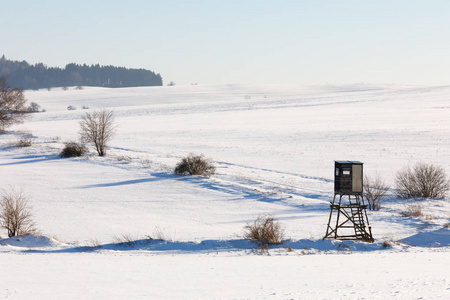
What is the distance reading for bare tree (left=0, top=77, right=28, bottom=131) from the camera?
191ft

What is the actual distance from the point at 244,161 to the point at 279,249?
21.6 m

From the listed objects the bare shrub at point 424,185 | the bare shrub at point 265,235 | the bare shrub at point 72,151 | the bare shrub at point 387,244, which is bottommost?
the bare shrub at point 387,244

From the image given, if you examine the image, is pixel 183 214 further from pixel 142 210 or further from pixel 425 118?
pixel 425 118

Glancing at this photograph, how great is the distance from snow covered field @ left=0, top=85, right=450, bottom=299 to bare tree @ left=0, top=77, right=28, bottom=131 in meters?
3.71

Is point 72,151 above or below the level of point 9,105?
below

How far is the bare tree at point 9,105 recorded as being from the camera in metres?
58.3

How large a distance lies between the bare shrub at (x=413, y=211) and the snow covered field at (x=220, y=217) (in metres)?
0.33

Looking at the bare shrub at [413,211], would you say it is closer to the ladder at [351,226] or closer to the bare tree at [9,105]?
the ladder at [351,226]

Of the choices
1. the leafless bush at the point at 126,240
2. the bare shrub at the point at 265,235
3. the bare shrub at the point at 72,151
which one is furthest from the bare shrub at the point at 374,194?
the bare shrub at the point at 72,151

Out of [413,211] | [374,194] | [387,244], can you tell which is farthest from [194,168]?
[387,244]

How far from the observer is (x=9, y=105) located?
58875 millimetres

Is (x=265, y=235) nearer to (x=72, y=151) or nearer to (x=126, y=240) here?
(x=126, y=240)

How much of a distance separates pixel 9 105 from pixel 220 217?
44881 mm

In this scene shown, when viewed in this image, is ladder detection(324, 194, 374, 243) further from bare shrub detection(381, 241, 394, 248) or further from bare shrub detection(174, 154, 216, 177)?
bare shrub detection(174, 154, 216, 177)
